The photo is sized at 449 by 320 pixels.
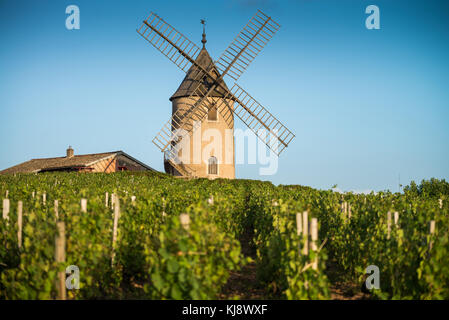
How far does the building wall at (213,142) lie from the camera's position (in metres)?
25.1

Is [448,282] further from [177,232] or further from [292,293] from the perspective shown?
[177,232]

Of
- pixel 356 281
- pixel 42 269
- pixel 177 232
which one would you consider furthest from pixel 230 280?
pixel 42 269

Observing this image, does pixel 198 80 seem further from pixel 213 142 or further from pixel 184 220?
pixel 184 220

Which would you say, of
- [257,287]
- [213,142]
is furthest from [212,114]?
[257,287]

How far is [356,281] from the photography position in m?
7.47

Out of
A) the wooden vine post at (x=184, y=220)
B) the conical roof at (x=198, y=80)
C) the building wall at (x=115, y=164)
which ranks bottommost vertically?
the wooden vine post at (x=184, y=220)

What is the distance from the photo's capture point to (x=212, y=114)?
84.5ft

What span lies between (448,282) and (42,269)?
5.81 m

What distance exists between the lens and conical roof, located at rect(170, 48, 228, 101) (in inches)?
995

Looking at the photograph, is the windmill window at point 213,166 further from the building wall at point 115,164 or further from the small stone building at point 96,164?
the building wall at point 115,164

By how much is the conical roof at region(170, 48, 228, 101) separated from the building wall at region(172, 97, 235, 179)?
1.24 ft

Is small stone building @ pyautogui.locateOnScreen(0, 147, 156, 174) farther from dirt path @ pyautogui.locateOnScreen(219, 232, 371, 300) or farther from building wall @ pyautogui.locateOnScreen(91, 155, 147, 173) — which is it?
dirt path @ pyautogui.locateOnScreen(219, 232, 371, 300)

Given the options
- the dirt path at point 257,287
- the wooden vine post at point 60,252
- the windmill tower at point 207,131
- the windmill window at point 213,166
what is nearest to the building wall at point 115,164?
the windmill tower at point 207,131

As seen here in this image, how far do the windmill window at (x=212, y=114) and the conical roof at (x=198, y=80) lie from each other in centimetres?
87
